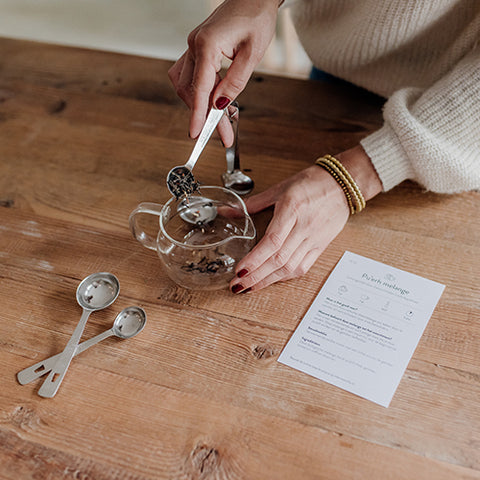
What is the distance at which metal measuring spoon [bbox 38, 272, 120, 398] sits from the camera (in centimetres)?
70

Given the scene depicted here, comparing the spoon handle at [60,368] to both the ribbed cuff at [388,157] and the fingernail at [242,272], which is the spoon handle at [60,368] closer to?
the fingernail at [242,272]

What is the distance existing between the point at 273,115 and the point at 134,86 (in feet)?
1.19

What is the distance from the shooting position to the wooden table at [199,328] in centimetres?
63

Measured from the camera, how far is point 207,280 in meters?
0.78

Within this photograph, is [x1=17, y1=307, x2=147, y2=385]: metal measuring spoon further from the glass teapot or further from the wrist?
the wrist

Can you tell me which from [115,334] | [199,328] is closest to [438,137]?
[199,328]

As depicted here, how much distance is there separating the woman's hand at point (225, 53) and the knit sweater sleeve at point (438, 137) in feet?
0.85

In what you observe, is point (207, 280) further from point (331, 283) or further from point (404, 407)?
point (404, 407)

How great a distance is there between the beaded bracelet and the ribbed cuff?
0.17 ft

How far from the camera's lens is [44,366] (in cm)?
72

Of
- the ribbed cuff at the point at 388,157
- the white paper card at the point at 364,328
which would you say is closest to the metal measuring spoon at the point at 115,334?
the white paper card at the point at 364,328

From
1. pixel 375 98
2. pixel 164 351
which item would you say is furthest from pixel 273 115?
pixel 164 351

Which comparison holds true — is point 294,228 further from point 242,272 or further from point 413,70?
point 413,70

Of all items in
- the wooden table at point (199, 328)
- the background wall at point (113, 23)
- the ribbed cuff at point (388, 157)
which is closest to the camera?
the wooden table at point (199, 328)
